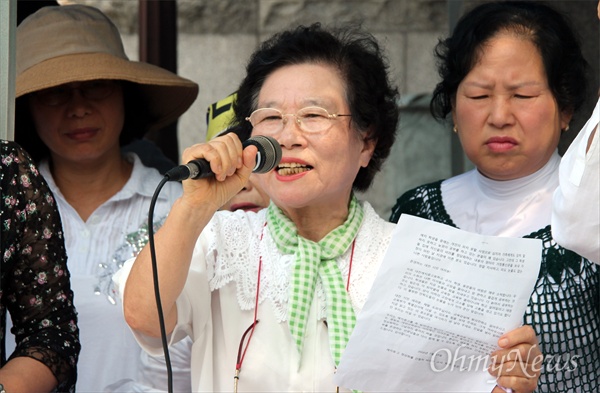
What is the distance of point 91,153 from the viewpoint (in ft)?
11.3

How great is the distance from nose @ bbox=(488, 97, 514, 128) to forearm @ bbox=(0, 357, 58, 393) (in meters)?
1.33

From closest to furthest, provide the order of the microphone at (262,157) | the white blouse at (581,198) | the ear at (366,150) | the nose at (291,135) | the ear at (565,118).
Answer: the white blouse at (581,198), the microphone at (262,157), the nose at (291,135), the ear at (366,150), the ear at (565,118)

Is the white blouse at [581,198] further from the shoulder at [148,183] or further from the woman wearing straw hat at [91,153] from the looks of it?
the shoulder at [148,183]

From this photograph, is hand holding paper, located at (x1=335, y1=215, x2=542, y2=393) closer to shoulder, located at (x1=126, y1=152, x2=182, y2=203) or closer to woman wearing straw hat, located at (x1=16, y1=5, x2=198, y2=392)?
woman wearing straw hat, located at (x1=16, y1=5, x2=198, y2=392)

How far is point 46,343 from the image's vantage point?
2453mm

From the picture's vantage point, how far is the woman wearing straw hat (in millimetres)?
3225

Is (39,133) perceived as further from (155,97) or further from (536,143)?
(536,143)

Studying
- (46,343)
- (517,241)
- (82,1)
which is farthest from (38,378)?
(82,1)

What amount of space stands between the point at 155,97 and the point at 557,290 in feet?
5.64

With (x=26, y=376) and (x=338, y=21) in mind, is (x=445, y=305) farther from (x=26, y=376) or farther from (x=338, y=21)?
(x=338, y=21)

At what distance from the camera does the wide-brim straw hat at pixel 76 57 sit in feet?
11.1

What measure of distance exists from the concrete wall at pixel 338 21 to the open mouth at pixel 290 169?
1.82 meters

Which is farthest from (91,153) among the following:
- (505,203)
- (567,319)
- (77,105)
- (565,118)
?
(567,319)

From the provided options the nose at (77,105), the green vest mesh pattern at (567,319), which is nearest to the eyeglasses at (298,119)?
the green vest mesh pattern at (567,319)
